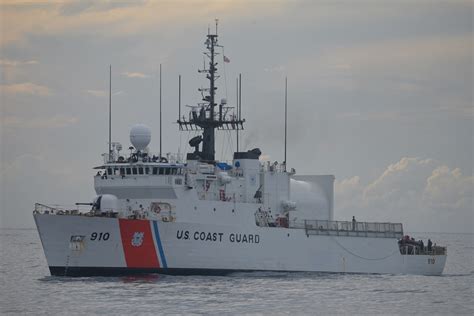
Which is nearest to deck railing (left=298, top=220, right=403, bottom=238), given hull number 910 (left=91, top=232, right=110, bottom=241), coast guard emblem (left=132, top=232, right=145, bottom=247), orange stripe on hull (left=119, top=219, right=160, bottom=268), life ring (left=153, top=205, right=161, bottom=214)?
life ring (left=153, top=205, right=161, bottom=214)

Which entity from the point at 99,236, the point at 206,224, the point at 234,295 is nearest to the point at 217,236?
the point at 206,224

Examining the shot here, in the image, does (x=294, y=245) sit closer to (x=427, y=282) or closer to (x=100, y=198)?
(x=427, y=282)

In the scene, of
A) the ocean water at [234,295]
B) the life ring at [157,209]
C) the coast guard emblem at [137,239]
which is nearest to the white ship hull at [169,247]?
the coast guard emblem at [137,239]

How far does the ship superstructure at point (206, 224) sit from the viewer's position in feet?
141

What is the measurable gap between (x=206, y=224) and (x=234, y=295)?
626 cm

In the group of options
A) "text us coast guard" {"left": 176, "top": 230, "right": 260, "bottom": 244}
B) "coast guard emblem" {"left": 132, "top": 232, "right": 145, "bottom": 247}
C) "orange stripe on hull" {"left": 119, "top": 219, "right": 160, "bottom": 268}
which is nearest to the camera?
"orange stripe on hull" {"left": 119, "top": 219, "right": 160, "bottom": 268}

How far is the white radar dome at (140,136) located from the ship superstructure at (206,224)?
49 millimetres

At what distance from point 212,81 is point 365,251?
12033 mm

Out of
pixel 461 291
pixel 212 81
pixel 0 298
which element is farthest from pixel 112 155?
pixel 461 291

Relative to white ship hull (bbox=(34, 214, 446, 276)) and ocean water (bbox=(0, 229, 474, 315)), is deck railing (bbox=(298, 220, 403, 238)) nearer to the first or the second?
white ship hull (bbox=(34, 214, 446, 276))

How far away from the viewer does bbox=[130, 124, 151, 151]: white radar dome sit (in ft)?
151

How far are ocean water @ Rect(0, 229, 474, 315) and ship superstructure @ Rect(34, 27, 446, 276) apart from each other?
0.80 m

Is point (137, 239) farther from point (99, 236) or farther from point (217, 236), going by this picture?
point (217, 236)

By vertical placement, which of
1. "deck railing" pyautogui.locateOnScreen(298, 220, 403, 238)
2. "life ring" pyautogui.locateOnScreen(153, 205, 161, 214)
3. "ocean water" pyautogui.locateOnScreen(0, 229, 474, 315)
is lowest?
"ocean water" pyautogui.locateOnScreen(0, 229, 474, 315)
